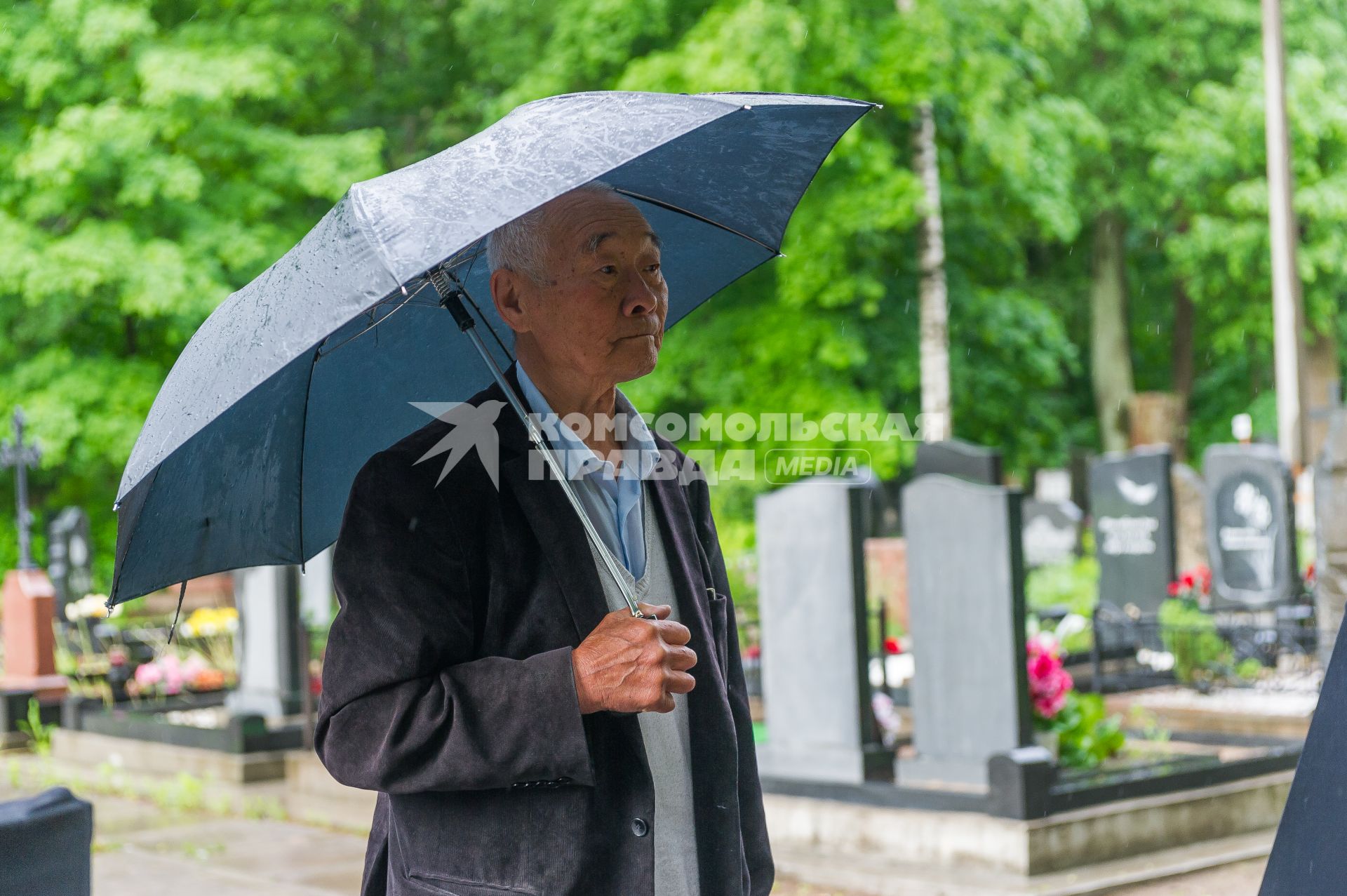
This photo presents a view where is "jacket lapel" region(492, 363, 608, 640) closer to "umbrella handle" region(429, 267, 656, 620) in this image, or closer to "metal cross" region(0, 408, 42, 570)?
"umbrella handle" region(429, 267, 656, 620)

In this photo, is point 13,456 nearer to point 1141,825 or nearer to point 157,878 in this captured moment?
point 157,878

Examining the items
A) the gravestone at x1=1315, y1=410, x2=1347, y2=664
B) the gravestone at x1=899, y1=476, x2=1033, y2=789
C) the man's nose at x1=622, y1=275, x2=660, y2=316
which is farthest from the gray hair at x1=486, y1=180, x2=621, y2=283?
the gravestone at x1=1315, y1=410, x2=1347, y2=664

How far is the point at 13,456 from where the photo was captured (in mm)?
15484

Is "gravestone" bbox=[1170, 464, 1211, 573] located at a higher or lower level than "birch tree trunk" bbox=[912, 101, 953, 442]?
lower

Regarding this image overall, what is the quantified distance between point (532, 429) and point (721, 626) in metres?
0.51

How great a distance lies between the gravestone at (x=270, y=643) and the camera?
11250 mm

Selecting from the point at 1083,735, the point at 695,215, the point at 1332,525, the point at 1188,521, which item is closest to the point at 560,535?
the point at 695,215

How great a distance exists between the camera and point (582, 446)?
7.66 ft

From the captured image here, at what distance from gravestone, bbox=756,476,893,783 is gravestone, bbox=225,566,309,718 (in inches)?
175

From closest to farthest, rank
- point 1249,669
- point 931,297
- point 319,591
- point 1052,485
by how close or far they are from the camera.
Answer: point 1249,669
point 319,591
point 931,297
point 1052,485

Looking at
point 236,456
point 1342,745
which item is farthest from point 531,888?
point 1342,745

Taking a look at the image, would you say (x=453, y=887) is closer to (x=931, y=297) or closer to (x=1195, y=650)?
(x=1195, y=650)

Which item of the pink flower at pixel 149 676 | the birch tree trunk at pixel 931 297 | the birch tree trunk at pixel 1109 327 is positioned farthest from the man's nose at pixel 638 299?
the birch tree trunk at pixel 1109 327

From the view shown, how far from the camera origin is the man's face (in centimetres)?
232
